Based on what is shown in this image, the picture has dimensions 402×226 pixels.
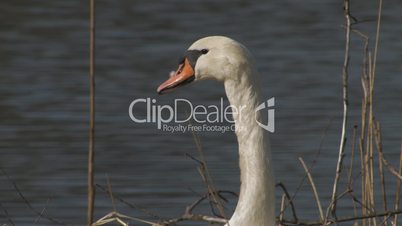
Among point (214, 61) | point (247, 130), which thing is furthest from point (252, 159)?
point (214, 61)

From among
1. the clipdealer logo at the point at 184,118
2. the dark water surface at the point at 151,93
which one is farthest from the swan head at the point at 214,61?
the clipdealer logo at the point at 184,118

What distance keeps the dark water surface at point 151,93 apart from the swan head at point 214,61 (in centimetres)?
238

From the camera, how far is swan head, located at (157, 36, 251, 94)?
5.09 meters

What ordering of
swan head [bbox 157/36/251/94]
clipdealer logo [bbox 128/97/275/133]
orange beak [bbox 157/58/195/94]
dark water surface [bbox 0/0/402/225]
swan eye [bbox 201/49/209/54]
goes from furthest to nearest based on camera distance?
clipdealer logo [bbox 128/97/275/133] → dark water surface [bbox 0/0/402/225] → orange beak [bbox 157/58/195/94] → swan eye [bbox 201/49/209/54] → swan head [bbox 157/36/251/94]

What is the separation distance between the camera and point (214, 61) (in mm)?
5188

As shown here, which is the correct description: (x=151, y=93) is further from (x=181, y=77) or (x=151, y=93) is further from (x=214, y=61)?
(x=214, y=61)

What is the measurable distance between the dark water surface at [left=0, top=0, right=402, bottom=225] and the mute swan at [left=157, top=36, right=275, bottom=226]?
2525 mm

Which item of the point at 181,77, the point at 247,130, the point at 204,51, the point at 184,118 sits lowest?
the point at 184,118

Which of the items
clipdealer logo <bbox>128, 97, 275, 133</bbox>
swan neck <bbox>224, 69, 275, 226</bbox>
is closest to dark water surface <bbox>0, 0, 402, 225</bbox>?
clipdealer logo <bbox>128, 97, 275, 133</bbox>

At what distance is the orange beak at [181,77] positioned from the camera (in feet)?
17.8

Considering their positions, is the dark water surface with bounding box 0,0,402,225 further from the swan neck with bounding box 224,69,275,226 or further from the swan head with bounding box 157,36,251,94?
the swan neck with bounding box 224,69,275,226

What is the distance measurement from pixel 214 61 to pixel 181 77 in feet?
1.13

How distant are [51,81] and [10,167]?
8.38 ft

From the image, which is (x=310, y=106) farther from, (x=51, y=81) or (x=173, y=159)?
(x=51, y=81)
